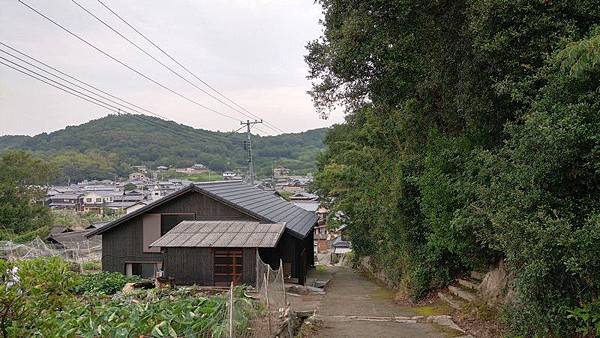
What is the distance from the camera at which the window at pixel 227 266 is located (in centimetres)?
1656

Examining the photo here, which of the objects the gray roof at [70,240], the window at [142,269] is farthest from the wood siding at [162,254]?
the gray roof at [70,240]

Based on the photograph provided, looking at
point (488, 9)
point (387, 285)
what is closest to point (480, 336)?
point (488, 9)

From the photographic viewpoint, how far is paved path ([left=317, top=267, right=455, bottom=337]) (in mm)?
9844

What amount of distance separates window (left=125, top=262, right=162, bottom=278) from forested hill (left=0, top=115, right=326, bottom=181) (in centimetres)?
7170

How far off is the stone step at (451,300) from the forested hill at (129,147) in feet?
264

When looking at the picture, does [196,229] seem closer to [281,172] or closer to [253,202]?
[253,202]

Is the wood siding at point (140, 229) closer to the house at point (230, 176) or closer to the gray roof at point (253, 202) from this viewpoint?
the gray roof at point (253, 202)

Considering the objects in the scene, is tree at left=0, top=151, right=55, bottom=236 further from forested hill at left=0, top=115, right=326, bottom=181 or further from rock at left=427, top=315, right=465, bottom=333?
forested hill at left=0, top=115, right=326, bottom=181

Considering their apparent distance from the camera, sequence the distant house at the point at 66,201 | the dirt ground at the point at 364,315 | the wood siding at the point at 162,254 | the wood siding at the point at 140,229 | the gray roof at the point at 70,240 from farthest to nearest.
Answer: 1. the distant house at the point at 66,201
2. the gray roof at the point at 70,240
3. the wood siding at the point at 140,229
4. the wood siding at the point at 162,254
5. the dirt ground at the point at 364,315

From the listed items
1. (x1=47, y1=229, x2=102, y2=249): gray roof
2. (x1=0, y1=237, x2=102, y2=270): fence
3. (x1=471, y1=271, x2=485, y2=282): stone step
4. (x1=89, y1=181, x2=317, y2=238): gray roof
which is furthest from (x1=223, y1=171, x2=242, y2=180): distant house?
(x1=471, y1=271, x2=485, y2=282): stone step

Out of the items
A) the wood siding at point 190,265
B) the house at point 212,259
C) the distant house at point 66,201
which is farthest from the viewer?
the distant house at point 66,201

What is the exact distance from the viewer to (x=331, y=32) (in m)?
12.0

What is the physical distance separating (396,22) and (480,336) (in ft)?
20.4

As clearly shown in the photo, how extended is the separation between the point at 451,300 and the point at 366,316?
7.14ft
